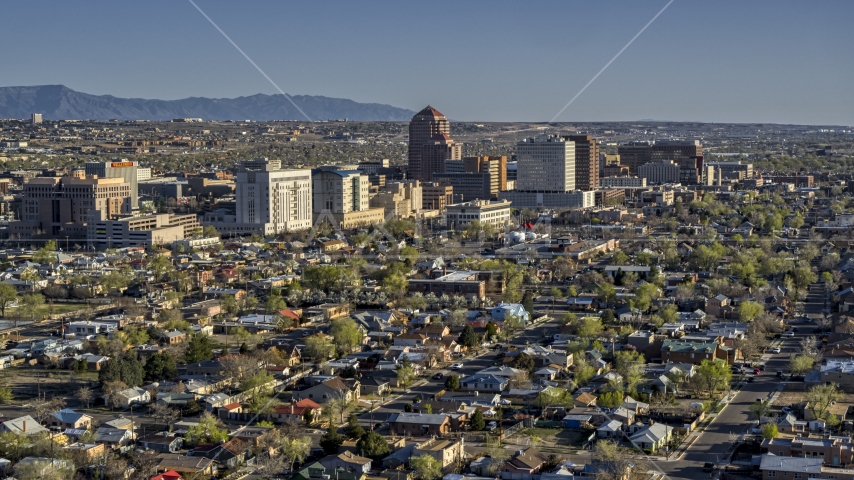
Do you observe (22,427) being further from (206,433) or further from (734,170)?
(734,170)

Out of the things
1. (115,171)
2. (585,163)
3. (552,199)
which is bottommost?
(552,199)

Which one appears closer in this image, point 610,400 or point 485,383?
point 610,400

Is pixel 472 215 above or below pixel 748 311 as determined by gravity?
above

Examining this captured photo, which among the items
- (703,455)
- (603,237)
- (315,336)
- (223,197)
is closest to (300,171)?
(223,197)

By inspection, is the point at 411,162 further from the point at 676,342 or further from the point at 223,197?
the point at 676,342

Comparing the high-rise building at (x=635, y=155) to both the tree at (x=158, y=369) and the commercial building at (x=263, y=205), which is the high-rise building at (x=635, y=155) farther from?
the tree at (x=158, y=369)

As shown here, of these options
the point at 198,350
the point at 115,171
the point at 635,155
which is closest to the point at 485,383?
the point at 198,350

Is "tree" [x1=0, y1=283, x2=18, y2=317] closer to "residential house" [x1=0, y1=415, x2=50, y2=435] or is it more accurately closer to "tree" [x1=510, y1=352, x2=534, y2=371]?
"residential house" [x1=0, y1=415, x2=50, y2=435]
